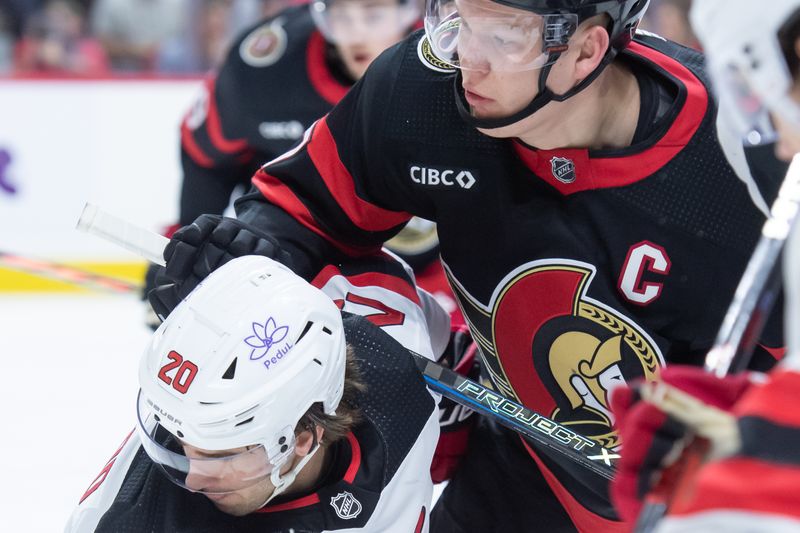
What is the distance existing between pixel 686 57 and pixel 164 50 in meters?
3.86

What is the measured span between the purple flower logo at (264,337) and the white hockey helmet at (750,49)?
0.68m

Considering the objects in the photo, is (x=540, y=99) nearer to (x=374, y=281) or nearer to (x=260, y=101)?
(x=374, y=281)

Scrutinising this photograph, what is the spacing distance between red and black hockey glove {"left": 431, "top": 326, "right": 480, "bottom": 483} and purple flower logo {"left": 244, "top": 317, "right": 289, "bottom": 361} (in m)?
0.58

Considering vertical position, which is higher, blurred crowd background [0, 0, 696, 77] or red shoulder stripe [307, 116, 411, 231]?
red shoulder stripe [307, 116, 411, 231]

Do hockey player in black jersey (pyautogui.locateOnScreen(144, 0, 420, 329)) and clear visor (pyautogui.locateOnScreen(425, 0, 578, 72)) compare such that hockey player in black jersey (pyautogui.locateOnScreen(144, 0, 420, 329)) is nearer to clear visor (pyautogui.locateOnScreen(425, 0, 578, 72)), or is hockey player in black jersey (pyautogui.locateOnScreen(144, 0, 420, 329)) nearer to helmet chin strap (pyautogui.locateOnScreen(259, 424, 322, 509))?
clear visor (pyautogui.locateOnScreen(425, 0, 578, 72))

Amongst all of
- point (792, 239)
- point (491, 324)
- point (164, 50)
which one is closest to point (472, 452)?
point (491, 324)

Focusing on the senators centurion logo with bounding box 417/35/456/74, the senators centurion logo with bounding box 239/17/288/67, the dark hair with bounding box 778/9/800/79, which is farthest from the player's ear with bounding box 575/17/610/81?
the senators centurion logo with bounding box 239/17/288/67

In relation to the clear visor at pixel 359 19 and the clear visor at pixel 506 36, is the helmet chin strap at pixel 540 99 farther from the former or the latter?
the clear visor at pixel 359 19

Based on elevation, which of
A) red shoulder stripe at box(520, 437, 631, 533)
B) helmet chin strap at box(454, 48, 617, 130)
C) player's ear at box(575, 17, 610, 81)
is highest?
player's ear at box(575, 17, 610, 81)

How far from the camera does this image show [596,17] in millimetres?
1604

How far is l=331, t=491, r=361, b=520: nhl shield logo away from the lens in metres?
1.63

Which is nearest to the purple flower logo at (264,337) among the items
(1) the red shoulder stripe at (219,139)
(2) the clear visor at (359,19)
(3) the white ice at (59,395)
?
(3) the white ice at (59,395)

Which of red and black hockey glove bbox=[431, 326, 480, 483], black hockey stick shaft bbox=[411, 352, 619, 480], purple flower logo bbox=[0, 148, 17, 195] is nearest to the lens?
black hockey stick shaft bbox=[411, 352, 619, 480]

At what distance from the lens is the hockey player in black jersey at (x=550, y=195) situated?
63.2 inches
